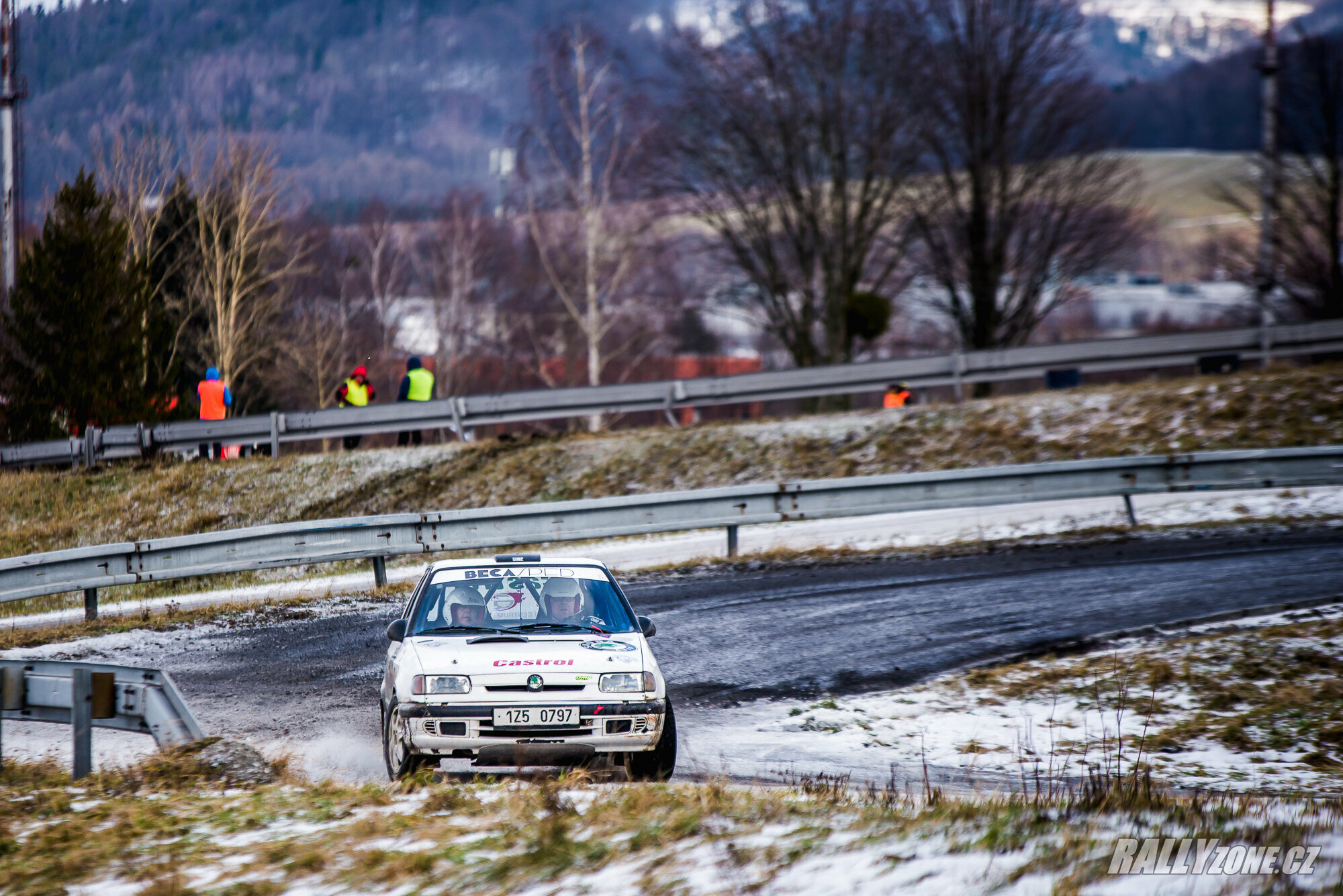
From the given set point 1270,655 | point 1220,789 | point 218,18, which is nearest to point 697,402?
point 1270,655

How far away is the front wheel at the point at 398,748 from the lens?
676 cm

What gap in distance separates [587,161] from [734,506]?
23.7 meters

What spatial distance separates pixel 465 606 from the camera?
787 cm

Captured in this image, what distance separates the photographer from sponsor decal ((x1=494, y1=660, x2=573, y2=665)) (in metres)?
6.89

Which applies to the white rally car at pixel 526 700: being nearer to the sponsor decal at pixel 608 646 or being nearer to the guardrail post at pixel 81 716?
the sponsor decal at pixel 608 646

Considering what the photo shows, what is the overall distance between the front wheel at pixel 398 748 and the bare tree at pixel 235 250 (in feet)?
97.0

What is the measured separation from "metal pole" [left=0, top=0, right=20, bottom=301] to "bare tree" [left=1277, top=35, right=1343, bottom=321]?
80.0 ft

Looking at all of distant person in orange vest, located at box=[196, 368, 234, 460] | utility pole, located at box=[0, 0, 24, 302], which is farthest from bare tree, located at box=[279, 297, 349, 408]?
distant person in orange vest, located at box=[196, 368, 234, 460]

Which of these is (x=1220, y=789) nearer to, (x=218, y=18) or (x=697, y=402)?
(x=697, y=402)

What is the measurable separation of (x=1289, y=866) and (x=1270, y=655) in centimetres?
529

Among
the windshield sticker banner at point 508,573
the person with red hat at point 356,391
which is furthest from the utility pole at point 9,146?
the windshield sticker banner at point 508,573

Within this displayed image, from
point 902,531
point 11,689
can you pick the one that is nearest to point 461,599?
point 11,689

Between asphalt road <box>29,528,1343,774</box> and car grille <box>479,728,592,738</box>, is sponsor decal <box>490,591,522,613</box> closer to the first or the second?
asphalt road <box>29,528,1343,774</box>

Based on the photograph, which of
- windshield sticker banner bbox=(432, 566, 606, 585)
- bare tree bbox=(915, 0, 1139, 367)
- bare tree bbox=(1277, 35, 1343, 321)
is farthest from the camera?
bare tree bbox=(915, 0, 1139, 367)
